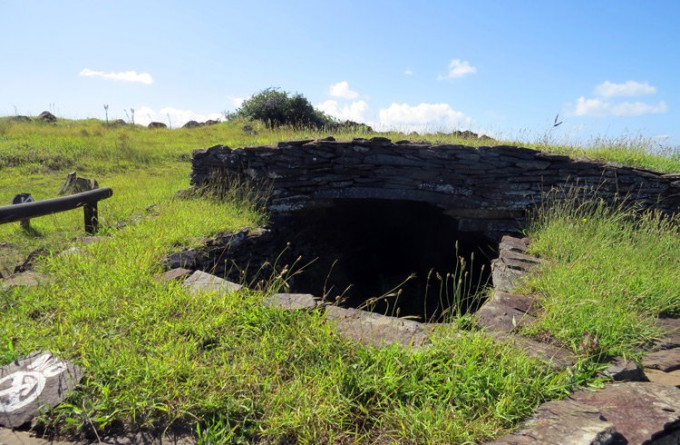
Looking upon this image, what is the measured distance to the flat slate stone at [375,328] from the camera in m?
3.11

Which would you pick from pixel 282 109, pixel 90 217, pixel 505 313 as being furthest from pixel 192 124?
pixel 505 313

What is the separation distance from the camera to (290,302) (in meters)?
3.49

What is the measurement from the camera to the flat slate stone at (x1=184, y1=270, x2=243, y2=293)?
3.71 m

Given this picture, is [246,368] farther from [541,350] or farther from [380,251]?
[380,251]

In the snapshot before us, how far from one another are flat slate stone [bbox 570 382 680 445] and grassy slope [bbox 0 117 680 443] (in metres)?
0.19

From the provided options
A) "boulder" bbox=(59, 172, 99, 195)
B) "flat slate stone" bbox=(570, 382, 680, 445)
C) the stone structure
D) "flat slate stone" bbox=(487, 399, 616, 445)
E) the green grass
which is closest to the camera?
"flat slate stone" bbox=(487, 399, 616, 445)

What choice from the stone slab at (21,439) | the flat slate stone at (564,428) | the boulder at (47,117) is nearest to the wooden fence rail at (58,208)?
the stone slab at (21,439)

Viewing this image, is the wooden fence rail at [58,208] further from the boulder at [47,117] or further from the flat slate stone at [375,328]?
the boulder at [47,117]

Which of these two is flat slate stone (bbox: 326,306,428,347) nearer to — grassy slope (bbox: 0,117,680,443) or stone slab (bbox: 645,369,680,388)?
grassy slope (bbox: 0,117,680,443)

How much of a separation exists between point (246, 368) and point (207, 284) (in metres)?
1.32

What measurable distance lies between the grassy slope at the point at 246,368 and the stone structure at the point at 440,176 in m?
3.38

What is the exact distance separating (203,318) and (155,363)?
664 millimetres

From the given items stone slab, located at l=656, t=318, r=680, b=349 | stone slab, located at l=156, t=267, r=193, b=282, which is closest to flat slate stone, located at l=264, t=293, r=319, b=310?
stone slab, located at l=156, t=267, r=193, b=282

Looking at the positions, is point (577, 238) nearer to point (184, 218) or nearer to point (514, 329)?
point (514, 329)
